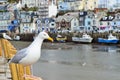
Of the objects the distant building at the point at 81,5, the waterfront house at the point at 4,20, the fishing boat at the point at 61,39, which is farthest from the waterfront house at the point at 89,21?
the distant building at the point at 81,5

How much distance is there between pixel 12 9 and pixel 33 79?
82637 millimetres

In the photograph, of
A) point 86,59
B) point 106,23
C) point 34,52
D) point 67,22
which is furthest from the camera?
point 67,22

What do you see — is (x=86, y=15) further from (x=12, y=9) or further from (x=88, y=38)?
(x=12, y=9)

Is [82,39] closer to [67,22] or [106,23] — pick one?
[106,23]

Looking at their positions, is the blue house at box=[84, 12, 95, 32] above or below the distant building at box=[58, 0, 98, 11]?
below

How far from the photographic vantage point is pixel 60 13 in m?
78.1

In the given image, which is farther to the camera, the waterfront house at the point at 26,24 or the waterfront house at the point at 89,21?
the waterfront house at the point at 26,24

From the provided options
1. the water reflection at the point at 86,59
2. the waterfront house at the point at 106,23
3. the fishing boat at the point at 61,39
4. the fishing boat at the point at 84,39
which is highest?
the water reflection at the point at 86,59

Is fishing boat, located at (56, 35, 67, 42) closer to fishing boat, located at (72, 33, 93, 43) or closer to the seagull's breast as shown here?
fishing boat, located at (72, 33, 93, 43)

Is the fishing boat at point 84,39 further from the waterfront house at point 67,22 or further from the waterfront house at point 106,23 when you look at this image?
the waterfront house at point 67,22

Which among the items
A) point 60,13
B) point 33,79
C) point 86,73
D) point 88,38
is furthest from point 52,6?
point 33,79

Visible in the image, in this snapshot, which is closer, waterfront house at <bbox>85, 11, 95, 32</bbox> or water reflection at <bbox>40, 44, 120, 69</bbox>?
water reflection at <bbox>40, 44, 120, 69</bbox>

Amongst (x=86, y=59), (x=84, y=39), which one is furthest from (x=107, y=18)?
(x=86, y=59)

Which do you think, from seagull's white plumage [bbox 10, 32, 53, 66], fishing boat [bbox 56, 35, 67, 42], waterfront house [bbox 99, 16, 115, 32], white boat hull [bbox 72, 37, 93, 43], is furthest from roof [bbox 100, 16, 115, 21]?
seagull's white plumage [bbox 10, 32, 53, 66]
